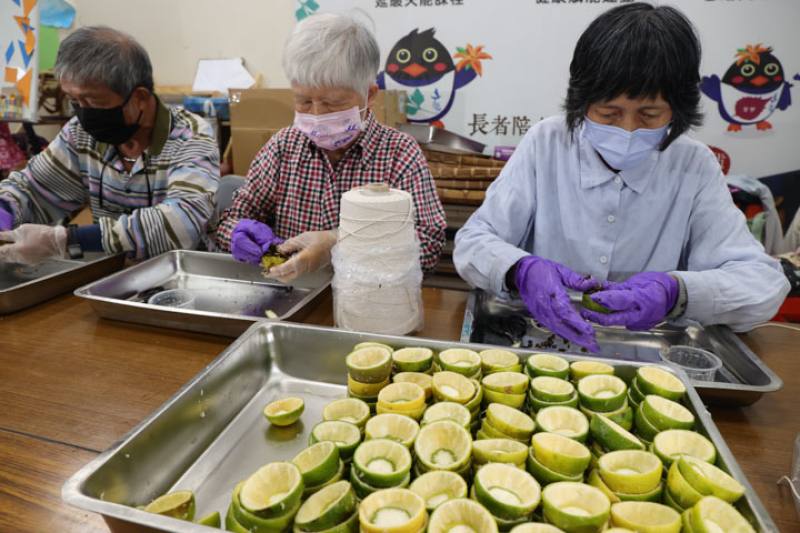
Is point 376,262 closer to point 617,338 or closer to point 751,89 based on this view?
point 617,338

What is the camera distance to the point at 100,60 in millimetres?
2174

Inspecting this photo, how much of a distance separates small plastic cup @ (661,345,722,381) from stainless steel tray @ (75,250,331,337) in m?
1.21

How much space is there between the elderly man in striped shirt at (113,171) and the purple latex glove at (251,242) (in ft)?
1.64

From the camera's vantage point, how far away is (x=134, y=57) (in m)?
2.29

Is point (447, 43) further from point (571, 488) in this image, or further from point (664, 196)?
point (571, 488)

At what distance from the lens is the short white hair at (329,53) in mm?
1960

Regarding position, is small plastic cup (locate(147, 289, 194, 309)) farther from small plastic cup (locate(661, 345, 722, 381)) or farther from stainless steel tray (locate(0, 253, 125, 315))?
small plastic cup (locate(661, 345, 722, 381))

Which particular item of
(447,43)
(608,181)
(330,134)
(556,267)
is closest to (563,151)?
(608,181)

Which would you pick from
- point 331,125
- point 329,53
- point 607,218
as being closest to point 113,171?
point 331,125

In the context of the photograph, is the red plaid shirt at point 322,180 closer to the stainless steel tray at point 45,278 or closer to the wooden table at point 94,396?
the stainless steel tray at point 45,278

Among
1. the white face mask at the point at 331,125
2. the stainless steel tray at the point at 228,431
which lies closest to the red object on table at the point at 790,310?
the stainless steel tray at the point at 228,431

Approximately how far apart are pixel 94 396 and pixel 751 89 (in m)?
4.64

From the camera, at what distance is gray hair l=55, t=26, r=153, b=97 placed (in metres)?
2.16

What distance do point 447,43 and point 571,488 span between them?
4.14m
